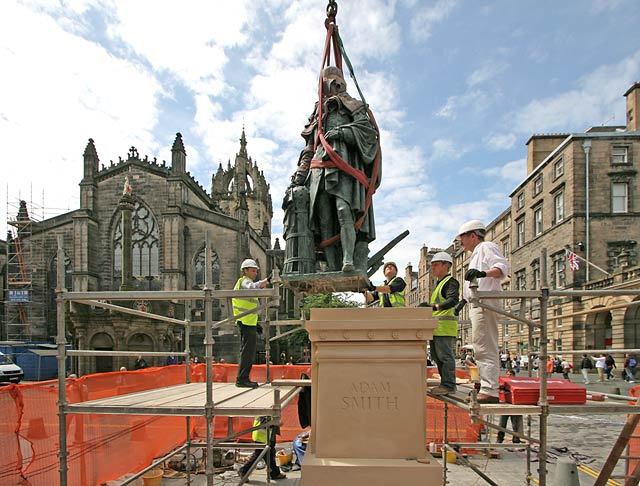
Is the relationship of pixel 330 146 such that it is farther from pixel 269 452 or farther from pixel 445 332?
pixel 269 452

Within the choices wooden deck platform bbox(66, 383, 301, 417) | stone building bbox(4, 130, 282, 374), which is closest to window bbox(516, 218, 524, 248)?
stone building bbox(4, 130, 282, 374)

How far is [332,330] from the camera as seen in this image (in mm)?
3371

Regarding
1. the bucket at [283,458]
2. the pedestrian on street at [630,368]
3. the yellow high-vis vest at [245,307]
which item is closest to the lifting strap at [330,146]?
the yellow high-vis vest at [245,307]

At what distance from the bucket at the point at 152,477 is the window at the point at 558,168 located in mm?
31915

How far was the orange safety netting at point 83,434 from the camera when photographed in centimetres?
541

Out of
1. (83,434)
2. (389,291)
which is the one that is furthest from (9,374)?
(389,291)

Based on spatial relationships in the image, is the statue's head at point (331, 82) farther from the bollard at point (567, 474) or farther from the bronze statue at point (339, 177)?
the bollard at point (567, 474)

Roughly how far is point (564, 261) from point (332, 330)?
31404 mm

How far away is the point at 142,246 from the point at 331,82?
34057mm

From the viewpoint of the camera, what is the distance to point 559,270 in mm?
30875

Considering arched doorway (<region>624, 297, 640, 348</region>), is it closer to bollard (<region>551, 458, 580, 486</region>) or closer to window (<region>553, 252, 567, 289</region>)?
window (<region>553, 252, 567, 289</region>)

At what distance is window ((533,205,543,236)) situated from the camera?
34.6 m

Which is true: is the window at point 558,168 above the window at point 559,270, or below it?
above

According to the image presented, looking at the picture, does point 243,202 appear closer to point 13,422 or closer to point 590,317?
point 590,317
